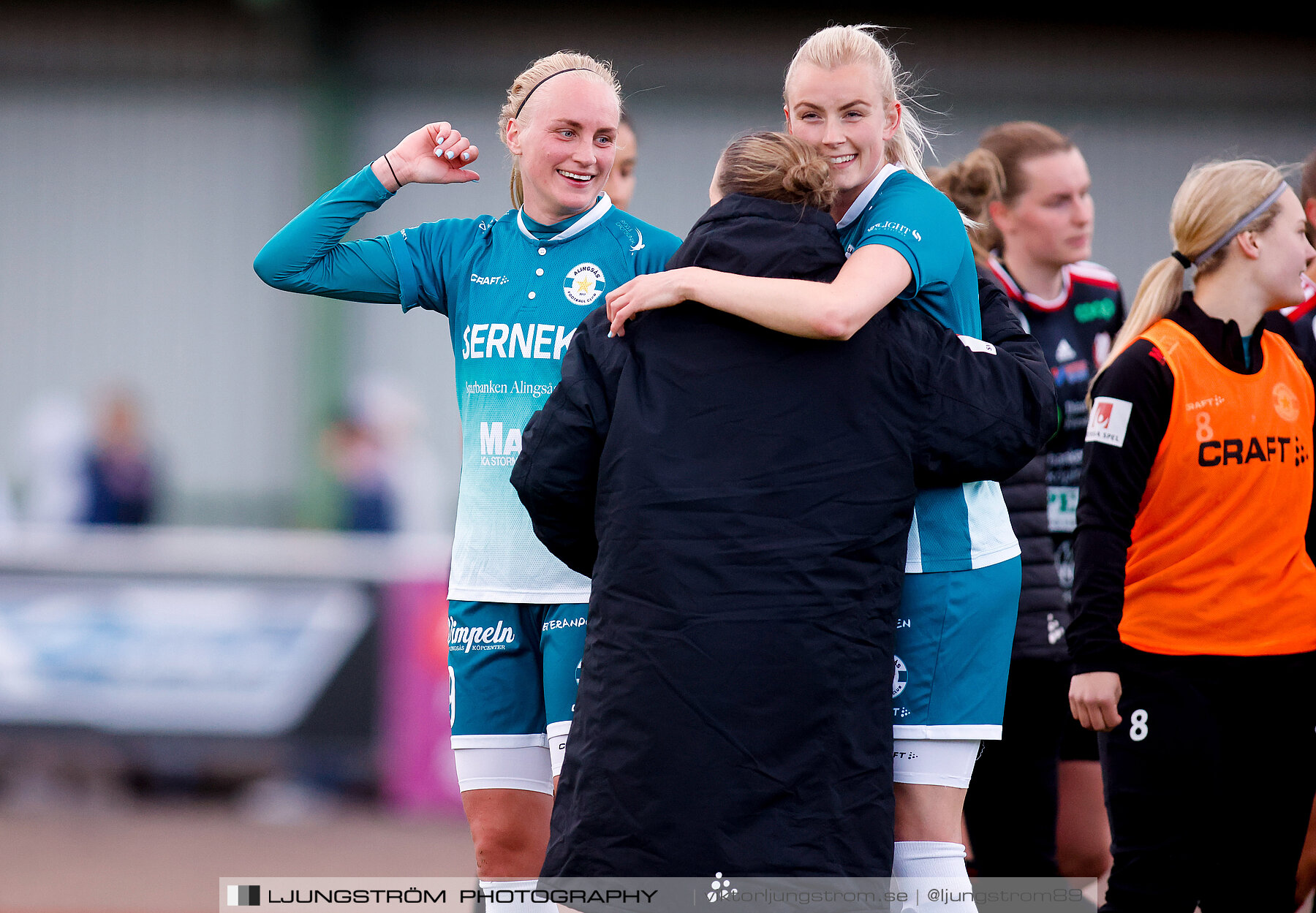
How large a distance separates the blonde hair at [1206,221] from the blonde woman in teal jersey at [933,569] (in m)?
0.80

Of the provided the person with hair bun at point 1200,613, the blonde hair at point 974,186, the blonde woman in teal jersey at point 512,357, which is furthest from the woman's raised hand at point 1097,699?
the blonde hair at point 974,186

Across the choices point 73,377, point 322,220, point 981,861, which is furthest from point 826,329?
point 73,377

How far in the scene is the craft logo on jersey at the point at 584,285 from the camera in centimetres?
282

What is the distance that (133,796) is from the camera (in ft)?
23.5

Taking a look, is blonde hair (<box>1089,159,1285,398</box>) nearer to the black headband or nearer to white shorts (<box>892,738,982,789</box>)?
white shorts (<box>892,738,982,789</box>)

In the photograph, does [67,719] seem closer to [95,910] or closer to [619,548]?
[95,910]

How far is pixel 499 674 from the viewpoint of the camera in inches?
111

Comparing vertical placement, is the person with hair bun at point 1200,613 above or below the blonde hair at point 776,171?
below

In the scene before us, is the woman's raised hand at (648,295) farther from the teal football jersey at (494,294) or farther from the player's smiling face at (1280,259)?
the player's smiling face at (1280,259)

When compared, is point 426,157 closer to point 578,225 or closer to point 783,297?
point 578,225

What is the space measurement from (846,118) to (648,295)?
64 cm

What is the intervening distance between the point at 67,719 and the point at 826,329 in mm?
5888

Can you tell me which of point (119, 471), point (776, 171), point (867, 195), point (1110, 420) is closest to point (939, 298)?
point (867, 195)

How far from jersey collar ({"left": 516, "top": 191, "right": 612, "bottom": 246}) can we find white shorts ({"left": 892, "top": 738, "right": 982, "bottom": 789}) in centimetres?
121
